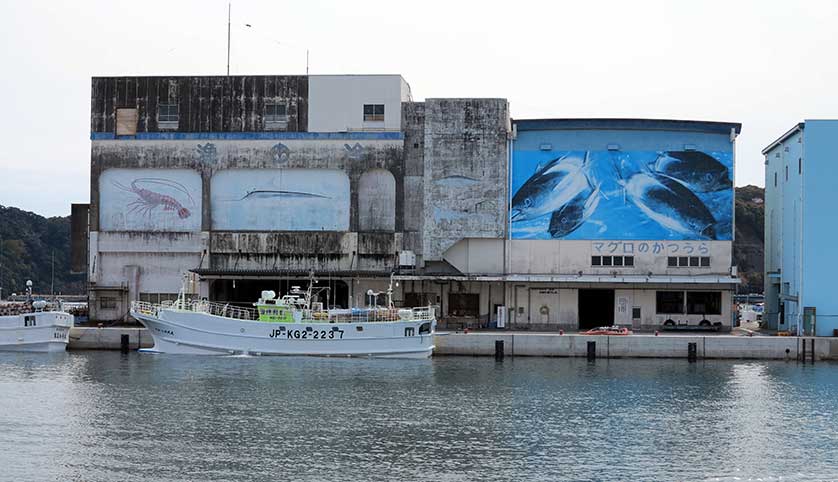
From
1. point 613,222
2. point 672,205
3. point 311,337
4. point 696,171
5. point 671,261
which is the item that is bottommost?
point 311,337

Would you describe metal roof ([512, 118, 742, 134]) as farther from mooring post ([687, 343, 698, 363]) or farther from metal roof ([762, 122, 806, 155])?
mooring post ([687, 343, 698, 363])

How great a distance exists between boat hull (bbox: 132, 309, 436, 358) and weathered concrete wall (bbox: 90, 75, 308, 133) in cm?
1354

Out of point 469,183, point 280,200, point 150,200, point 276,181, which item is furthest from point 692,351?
point 150,200

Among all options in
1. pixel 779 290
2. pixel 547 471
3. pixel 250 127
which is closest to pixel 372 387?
pixel 547 471

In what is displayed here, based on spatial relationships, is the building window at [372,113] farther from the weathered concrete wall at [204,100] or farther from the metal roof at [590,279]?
the metal roof at [590,279]

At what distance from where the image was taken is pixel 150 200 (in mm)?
63219

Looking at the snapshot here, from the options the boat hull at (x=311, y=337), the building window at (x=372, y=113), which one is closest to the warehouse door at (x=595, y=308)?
the boat hull at (x=311, y=337)

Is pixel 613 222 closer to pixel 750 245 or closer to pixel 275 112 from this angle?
pixel 275 112

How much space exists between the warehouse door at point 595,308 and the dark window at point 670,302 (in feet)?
9.17

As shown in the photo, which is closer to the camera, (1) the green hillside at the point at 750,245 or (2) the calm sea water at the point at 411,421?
(2) the calm sea water at the point at 411,421

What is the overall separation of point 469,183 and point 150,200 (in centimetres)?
1896

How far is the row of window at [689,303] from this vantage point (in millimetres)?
61125

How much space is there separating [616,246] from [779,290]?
10985 millimetres

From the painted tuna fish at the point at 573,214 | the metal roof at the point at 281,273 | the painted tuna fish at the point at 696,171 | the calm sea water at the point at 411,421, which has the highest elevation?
the painted tuna fish at the point at 696,171
